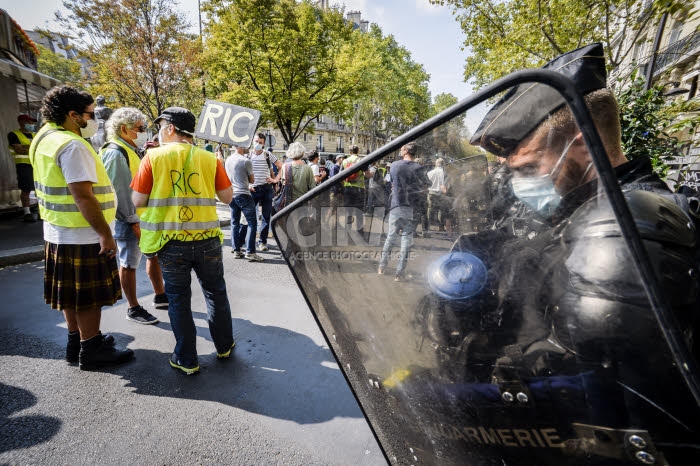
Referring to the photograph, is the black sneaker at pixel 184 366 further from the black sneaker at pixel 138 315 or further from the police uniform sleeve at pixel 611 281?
the police uniform sleeve at pixel 611 281

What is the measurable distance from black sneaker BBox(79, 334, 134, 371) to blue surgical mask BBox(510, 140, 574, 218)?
3124 mm

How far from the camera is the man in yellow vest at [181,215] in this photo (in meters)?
2.31

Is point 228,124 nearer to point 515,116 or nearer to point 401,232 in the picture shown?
point 401,232

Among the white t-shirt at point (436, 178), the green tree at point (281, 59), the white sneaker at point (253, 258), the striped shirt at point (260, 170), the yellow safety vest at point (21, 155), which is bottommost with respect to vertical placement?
the white sneaker at point (253, 258)

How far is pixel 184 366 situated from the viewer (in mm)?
2508

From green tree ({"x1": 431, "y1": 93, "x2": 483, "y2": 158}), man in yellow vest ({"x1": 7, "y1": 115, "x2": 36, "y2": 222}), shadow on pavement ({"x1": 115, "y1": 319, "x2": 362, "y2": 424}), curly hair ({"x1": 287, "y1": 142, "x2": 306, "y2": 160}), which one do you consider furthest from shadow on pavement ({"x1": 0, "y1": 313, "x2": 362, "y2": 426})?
man in yellow vest ({"x1": 7, "y1": 115, "x2": 36, "y2": 222})

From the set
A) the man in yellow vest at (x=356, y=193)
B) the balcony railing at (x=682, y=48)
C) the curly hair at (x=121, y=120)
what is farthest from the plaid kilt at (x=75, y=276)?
the balcony railing at (x=682, y=48)

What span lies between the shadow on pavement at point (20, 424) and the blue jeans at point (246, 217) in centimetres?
326

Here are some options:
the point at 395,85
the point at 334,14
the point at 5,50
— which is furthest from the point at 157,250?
the point at 395,85

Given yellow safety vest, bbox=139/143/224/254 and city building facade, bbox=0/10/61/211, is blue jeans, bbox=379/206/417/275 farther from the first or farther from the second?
city building facade, bbox=0/10/61/211

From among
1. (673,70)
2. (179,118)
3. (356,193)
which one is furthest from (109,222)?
(673,70)

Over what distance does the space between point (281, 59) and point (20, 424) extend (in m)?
15.9

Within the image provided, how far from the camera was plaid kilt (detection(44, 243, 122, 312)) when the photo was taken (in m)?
2.38

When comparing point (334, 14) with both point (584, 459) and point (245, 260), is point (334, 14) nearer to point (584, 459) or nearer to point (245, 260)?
point (245, 260)
